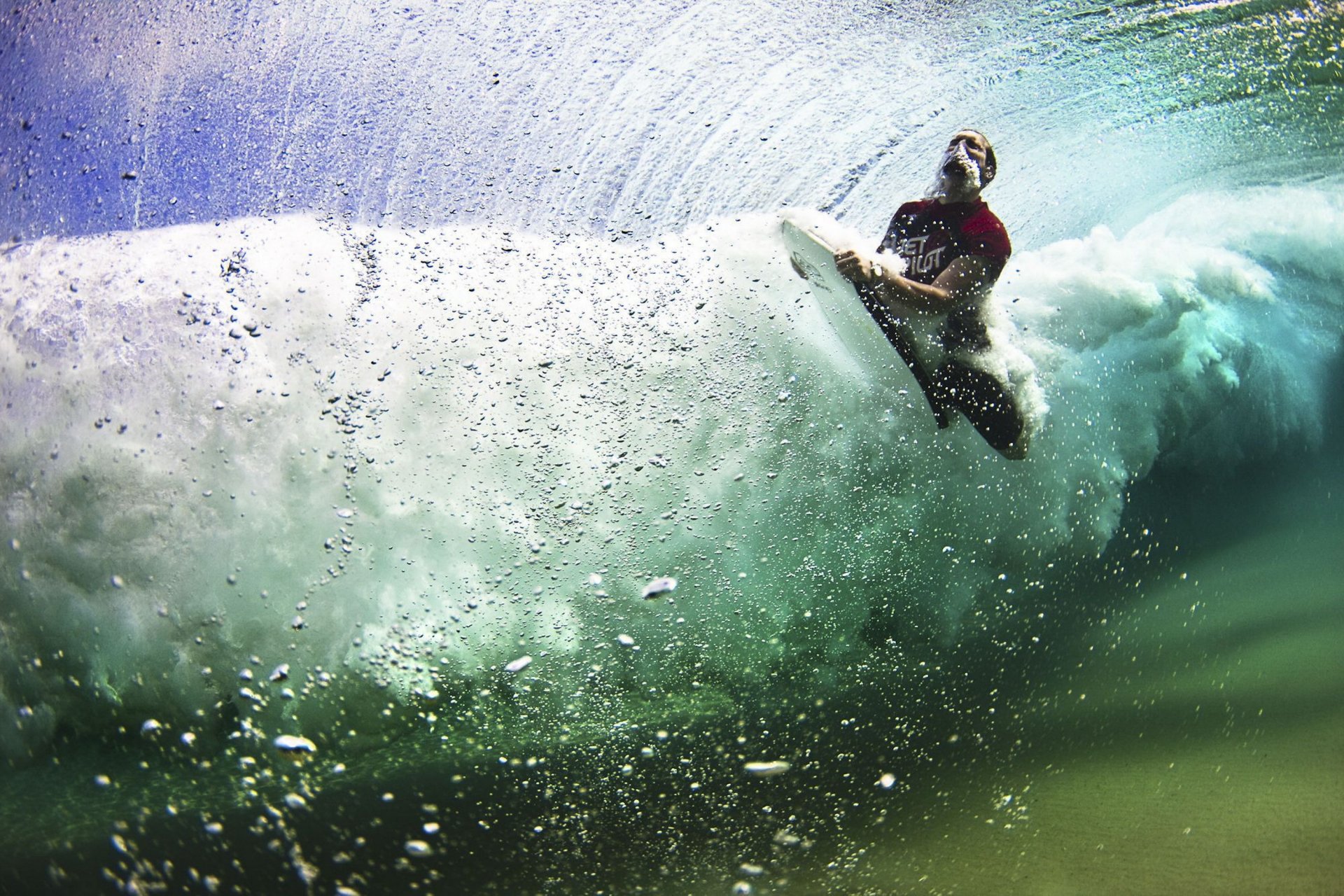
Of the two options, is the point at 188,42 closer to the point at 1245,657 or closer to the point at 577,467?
the point at 577,467

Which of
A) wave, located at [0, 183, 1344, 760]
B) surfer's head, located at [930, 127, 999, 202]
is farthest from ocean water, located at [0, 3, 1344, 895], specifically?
surfer's head, located at [930, 127, 999, 202]

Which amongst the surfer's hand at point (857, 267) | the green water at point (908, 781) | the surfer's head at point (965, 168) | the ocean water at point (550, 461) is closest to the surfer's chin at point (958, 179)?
the surfer's head at point (965, 168)

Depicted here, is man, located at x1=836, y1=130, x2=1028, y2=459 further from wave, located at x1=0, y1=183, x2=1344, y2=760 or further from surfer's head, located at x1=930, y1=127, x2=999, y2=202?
wave, located at x1=0, y1=183, x2=1344, y2=760

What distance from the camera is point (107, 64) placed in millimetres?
2582

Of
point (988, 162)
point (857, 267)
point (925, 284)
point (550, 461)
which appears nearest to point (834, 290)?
point (857, 267)

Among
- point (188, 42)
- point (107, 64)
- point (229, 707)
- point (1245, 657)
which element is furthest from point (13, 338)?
point (1245, 657)

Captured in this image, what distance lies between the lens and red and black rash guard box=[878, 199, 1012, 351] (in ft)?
8.13

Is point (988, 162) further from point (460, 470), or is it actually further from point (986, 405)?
point (460, 470)

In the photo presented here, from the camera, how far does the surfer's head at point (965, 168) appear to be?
2.53 metres

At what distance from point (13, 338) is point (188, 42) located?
106 centimetres

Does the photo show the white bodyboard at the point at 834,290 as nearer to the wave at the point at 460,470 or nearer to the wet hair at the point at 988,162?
the wave at the point at 460,470

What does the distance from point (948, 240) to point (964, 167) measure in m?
0.26

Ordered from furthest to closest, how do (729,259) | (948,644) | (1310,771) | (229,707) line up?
(1310,771) → (948,644) → (729,259) → (229,707)

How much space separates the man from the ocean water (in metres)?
0.12
